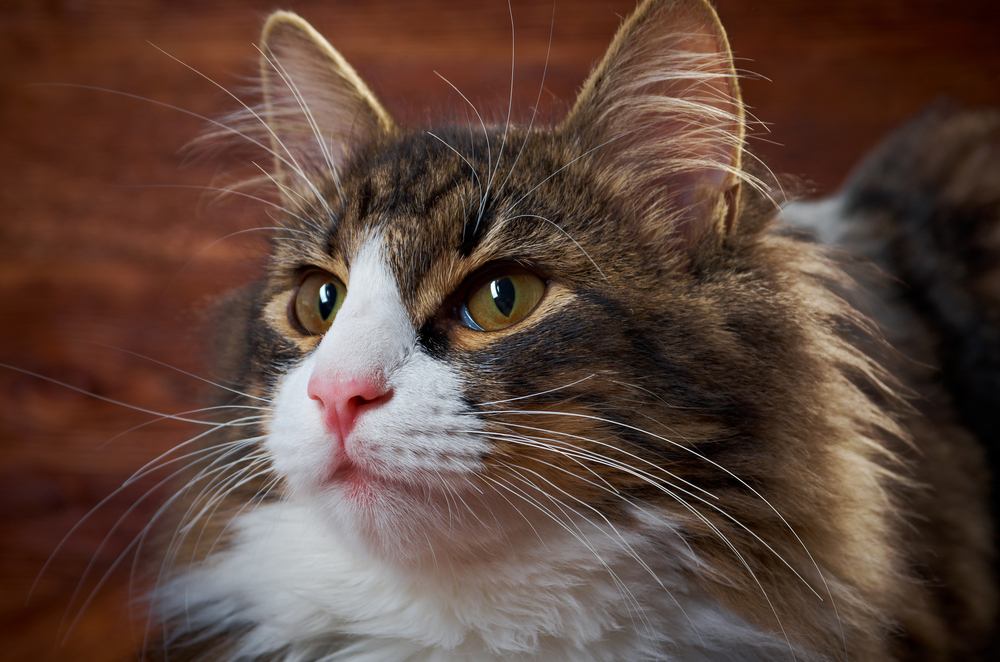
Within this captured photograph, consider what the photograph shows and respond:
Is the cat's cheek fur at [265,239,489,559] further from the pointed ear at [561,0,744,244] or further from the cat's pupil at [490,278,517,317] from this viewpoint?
the pointed ear at [561,0,744,244]

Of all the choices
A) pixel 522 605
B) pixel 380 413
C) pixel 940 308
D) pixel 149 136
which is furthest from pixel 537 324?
pixel 149 136

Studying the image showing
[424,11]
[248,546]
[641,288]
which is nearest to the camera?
[641,288]

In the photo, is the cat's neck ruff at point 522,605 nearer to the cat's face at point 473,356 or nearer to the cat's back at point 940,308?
the cat's face at point 473,356

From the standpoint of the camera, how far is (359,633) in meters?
1.03

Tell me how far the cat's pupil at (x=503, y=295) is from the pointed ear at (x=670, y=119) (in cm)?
19

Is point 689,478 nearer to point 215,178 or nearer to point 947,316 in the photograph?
point 947,316

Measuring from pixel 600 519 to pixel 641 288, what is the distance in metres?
0.25

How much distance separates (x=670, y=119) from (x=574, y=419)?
1.30 feet

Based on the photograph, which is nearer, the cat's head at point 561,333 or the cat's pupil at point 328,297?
the cat's head at point 561,333

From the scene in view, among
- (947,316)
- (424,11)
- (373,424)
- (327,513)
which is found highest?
(424,11)

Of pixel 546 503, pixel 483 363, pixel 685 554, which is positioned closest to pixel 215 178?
pixel 483 363

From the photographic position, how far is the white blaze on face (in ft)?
2.78

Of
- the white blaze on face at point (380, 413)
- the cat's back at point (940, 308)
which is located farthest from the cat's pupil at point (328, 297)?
the cat's back at point (940, 308)

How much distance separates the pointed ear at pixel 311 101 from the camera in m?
1.19
